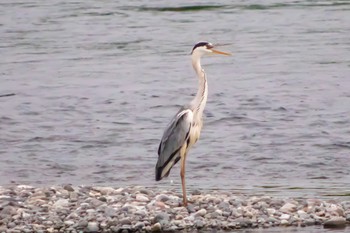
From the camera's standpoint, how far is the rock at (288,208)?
11052 millimetres

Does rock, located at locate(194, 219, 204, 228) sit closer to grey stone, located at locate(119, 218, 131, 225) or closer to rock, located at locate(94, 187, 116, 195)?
grey stone, located at locate(119, 218, 131, 225)

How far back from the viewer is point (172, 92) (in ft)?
66.0

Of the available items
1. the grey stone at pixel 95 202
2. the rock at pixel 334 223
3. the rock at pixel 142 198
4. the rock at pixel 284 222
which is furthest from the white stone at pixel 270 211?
the grey stone at pixel 95 202

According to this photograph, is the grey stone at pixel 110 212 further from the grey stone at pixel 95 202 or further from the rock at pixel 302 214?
the rock at pixel 302 214

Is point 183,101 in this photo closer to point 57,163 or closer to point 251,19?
point 57,163

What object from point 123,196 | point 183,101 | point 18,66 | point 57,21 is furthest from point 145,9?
point 123,196

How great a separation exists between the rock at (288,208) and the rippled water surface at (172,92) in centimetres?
120

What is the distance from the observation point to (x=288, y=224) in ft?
35.1

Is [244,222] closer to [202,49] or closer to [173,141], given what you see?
[173,141]

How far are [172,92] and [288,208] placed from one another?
920 cm

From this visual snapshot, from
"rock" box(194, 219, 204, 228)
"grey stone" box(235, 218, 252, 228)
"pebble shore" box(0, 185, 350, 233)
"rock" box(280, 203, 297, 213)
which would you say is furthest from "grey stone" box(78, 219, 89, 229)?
"rock" box(280, 203, 297, 213)

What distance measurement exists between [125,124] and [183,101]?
2022 mm

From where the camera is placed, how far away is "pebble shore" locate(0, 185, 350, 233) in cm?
1060

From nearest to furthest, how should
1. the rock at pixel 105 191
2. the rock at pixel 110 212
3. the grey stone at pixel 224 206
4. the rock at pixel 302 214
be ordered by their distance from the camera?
the rock at pixel 110 212 < the rock at pixel 302 214 < the grey stone at pixel 224 206 < the rock at pixel 105 191
